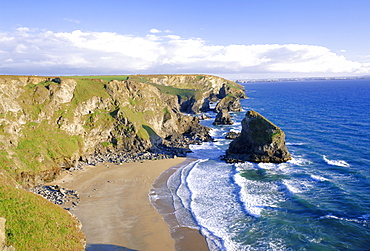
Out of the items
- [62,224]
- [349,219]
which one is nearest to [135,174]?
[62,224]

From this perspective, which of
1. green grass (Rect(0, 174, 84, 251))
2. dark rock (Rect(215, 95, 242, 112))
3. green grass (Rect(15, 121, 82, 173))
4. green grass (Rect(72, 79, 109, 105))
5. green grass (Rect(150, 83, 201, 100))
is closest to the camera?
green grass (Rect(0, 174, 84, 251))

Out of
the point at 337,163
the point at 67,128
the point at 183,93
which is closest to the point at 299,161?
the point at 337,163

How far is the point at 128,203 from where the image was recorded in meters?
38.0

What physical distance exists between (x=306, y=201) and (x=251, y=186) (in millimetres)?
9044

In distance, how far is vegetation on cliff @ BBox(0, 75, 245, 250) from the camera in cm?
4119

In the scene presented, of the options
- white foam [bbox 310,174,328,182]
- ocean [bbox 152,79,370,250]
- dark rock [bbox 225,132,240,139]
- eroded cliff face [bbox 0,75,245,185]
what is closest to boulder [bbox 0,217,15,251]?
ocean [bbox 152,79,370,250]

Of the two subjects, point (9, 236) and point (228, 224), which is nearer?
point (9, 236)

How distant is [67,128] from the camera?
188ft

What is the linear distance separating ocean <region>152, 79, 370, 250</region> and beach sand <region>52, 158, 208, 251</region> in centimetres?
337

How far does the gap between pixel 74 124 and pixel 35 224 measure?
40270mm

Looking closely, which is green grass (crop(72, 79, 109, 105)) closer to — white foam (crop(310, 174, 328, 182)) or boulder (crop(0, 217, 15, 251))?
boulder (crop(0, 217, 15, 251))

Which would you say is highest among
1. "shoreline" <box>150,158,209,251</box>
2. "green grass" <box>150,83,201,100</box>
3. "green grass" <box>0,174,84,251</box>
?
"green grass" <box>150,83,201,100</box>

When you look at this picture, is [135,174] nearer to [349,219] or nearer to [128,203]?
[128,203]

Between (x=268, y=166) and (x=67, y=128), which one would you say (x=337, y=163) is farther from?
(x=67, y=128)
